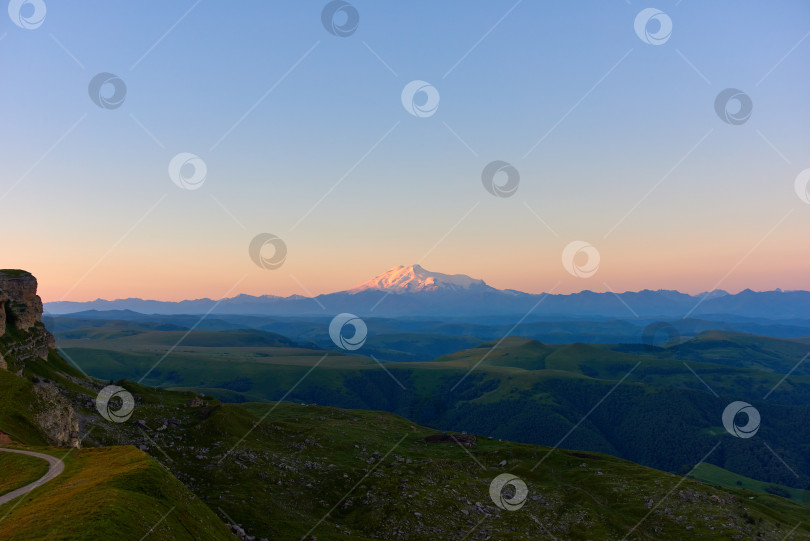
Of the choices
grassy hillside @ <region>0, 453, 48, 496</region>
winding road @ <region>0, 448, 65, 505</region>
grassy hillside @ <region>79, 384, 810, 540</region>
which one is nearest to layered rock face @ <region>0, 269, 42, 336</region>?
grassy hillside @ <region>79, 384, 810, 540</region>

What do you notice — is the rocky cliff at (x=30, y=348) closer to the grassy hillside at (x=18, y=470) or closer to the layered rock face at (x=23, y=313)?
the layered rock face at (x=23, y=313)

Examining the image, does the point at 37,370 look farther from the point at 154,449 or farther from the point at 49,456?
the point at 49,456

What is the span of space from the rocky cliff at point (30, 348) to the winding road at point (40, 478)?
17.8m

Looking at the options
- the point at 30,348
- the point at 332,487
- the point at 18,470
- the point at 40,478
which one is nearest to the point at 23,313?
the point at 30,348

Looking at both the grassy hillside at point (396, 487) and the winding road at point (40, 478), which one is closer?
the winding road at point (40, 478)

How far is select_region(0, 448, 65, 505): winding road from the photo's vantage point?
126ft

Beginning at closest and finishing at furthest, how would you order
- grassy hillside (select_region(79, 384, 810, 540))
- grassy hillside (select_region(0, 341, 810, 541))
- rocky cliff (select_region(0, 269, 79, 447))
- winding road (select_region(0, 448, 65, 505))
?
winding road (select_region(0, 448, 65, 505)) < grassy hillside (select_region(0, 341, 810, 541)) < rocky cliff (select_region(0, 269, 79, 447)) < grassy hillside (select_region(79, 384, 810, 540))

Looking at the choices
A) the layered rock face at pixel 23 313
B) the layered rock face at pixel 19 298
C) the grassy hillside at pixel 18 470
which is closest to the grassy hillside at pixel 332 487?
the grassy hillside at pixel 18 470

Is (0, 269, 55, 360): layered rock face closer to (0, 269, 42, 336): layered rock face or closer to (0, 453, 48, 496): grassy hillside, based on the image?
(0, 269, 42, 336): layered rock face

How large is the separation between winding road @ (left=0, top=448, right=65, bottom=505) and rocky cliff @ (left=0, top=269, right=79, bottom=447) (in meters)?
17.8

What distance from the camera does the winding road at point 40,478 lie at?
3844 cm

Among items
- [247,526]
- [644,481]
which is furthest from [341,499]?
[644,481]

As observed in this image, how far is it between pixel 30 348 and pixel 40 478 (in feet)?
256

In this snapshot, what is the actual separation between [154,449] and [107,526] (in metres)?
55.1
